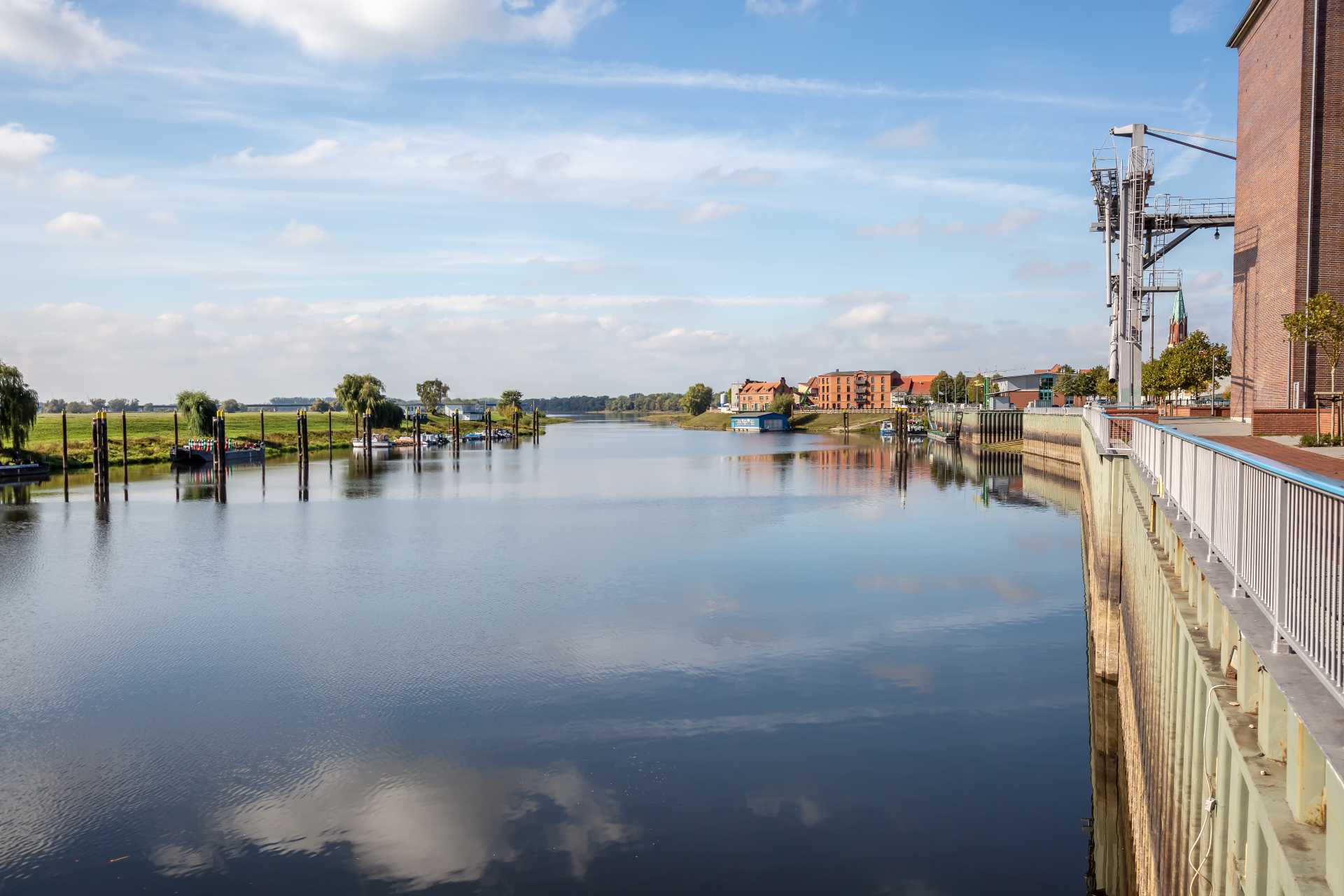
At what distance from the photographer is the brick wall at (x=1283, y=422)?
2889cm

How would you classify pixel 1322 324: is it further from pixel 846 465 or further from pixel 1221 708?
pixel 846 465

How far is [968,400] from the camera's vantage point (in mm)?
171750

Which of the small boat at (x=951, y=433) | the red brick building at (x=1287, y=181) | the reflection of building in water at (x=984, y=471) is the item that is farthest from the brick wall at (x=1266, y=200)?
the small boat at (x=951, y=433)

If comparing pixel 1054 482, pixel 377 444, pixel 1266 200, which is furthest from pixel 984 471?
pixel 377 444

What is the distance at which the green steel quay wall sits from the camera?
4.95m

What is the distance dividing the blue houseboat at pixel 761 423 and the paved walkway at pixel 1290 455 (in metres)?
149

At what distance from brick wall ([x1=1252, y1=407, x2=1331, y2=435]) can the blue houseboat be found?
145 metres

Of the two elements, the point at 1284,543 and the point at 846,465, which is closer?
the point at 1284,543

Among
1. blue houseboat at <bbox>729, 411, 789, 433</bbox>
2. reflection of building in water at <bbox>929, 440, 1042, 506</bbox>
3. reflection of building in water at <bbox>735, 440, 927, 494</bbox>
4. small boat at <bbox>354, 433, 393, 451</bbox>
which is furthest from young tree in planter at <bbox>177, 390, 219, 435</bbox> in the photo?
blue houseboat at <bbox>729, 411, 789, 433</bbox>

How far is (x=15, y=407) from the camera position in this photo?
6669cm

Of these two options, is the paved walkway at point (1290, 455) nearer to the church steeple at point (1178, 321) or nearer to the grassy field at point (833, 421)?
the church steeple at point (1178, 321)

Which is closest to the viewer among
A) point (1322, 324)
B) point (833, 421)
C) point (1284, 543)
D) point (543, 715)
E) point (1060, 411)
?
point (1284, 543)

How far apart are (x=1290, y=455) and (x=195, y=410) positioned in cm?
9055

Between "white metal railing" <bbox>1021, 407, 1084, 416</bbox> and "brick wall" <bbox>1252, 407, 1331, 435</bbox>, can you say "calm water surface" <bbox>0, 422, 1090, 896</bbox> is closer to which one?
"brick wall" <bbox>1252, 407, 1331, 435</bbox>
